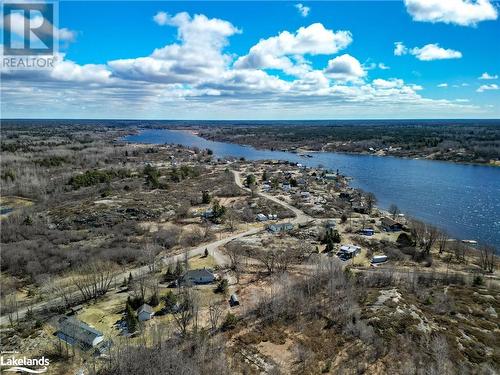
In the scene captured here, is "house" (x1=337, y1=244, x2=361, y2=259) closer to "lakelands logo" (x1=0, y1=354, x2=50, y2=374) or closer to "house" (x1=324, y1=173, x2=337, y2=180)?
"lakelands logo" (x1=0, y1=354, x2=50, y2=374)

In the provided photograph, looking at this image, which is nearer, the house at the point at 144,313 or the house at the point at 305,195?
A: the house at the point at 144,313

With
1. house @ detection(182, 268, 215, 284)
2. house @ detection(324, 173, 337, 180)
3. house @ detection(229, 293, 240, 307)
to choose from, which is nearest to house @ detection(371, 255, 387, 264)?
house @ detection(229, 293, 240, 307)

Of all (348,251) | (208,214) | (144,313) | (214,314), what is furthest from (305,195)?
(144,313)

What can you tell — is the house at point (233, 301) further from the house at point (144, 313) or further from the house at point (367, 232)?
the house at point (367, 232)

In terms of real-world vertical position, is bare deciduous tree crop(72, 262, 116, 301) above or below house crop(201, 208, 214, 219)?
below

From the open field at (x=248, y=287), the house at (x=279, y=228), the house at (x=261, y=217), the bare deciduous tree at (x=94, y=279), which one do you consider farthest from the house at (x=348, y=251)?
the bare deciduous tree at (x=94, y=279)

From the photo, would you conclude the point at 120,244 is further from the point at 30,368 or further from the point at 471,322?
the point at 471,322
